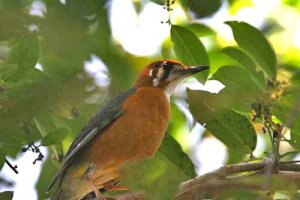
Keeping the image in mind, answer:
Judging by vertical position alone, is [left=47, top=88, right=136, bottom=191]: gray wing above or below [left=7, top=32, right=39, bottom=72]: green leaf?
below

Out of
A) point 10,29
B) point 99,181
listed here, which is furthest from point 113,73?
point 99,181

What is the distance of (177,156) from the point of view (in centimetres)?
491

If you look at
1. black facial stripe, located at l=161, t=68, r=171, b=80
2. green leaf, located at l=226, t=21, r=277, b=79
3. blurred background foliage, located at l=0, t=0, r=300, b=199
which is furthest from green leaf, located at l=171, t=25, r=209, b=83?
black facial stripe, located at l=161, t=68, r=171, b=80

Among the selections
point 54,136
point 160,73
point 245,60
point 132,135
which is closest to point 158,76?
point 160,73

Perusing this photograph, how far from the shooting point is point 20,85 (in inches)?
141

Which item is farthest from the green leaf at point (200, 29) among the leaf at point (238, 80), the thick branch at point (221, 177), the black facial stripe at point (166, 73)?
the thick branch at point (221, 177)

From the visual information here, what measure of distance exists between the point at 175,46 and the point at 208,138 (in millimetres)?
2568

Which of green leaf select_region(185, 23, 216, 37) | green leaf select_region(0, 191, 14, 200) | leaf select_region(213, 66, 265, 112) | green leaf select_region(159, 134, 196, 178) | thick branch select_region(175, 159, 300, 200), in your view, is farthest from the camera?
green leaf select_region(185, 23, 216, 37)

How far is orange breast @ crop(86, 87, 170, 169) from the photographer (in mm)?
5266

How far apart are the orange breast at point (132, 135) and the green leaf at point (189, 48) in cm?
77

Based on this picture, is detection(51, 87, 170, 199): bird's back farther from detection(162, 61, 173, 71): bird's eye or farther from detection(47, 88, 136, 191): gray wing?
detection(162, 61, 173, 71): bird's eye

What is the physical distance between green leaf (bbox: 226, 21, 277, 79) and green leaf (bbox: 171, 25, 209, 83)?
14.9 inches

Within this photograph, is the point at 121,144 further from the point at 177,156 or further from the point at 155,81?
the point at 155,81

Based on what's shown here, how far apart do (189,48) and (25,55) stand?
1.24m
